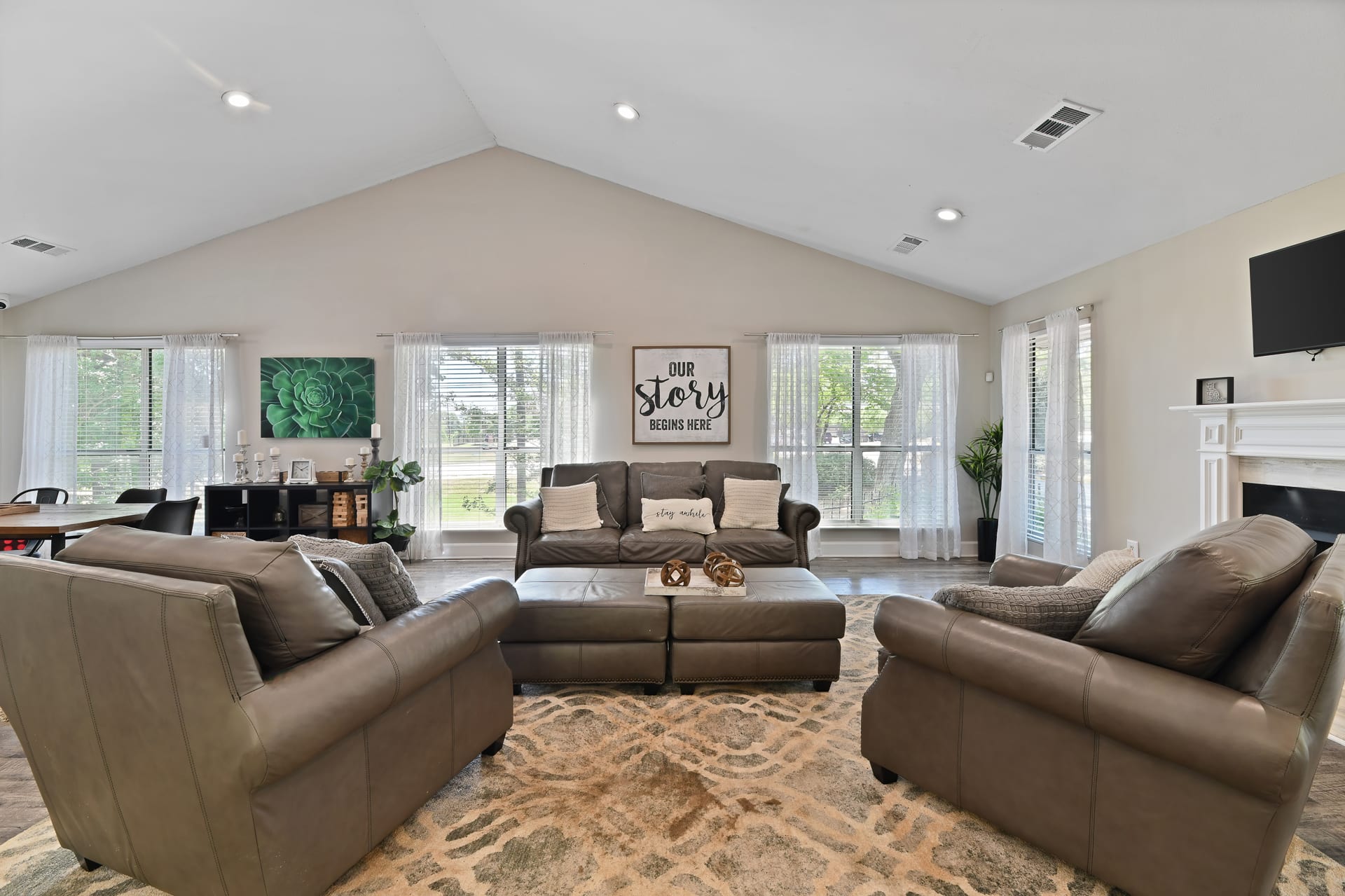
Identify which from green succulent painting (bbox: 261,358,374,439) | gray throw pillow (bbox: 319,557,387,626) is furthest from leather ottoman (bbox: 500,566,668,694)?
green succulent painting (bbox: 261,358,374,439)

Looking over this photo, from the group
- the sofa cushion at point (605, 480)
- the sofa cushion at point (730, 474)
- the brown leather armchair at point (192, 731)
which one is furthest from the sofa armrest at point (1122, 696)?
the sofa cushion at point (605, 480)

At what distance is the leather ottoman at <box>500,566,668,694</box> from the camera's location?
2.65 metres

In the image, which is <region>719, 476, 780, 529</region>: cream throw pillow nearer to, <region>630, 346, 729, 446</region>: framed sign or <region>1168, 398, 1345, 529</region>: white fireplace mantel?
<region>630, 346, 729, 446</region>: framed sign

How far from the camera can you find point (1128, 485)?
4117 mm

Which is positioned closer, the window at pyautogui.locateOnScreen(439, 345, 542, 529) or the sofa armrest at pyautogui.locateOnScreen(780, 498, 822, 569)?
the sofa armrest at pyautogui.locateOnScreen(780, 498, 822, 569)

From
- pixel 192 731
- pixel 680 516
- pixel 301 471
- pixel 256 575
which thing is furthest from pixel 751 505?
pixel 301 471

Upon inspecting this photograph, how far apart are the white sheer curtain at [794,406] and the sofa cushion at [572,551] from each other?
2088 millimetres

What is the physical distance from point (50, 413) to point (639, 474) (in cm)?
551

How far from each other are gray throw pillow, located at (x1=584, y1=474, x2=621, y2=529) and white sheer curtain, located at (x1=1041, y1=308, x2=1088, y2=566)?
130 inches

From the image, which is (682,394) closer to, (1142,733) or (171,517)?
(171,517)

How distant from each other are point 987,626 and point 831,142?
10.4 ft

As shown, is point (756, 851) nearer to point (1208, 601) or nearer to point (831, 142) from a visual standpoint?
point (1208, 601)

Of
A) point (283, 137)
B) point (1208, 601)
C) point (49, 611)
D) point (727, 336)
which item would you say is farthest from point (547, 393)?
point (1208, 601)

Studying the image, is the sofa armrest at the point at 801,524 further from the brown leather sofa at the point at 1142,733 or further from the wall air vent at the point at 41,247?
the wall air vent at the point at 41,247
